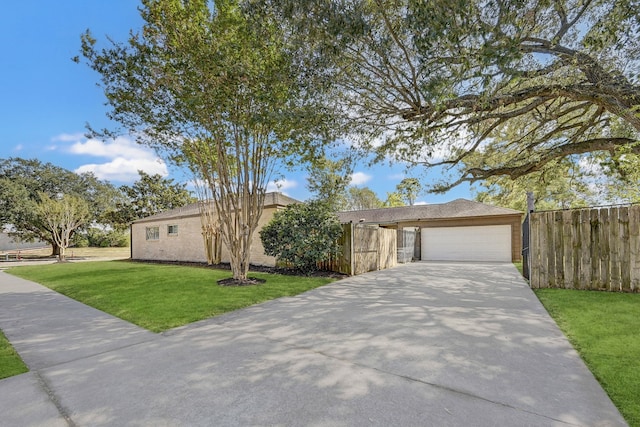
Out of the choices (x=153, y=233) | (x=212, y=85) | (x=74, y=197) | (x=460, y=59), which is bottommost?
(x=153, y=233)

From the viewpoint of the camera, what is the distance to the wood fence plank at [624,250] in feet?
22.2

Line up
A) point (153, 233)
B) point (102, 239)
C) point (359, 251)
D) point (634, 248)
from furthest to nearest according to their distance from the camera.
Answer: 1. point (102, 239)
2. point (153, 233)
3. point (359, 251)
4. point (634, 248)

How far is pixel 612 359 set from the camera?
3.22m

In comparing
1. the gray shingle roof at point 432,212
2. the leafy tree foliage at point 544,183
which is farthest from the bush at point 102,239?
the leafy tree foliage at point 544,183

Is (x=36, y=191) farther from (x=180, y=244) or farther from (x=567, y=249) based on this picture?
(x=567, y=249)

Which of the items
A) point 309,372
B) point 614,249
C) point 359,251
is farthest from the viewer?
point 359,251

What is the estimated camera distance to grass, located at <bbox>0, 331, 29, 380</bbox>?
3150mm

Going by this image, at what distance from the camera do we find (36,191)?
26.5m

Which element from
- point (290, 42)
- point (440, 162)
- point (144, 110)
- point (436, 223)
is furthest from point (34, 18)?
point (436, 223)

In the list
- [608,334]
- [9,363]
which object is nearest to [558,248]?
[608,334]

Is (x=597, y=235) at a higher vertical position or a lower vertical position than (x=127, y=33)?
lower

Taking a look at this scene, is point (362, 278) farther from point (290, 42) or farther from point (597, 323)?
point (290, 42)

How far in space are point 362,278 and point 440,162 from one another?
4718 millimetres

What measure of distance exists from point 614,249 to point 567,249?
2.74 feet
